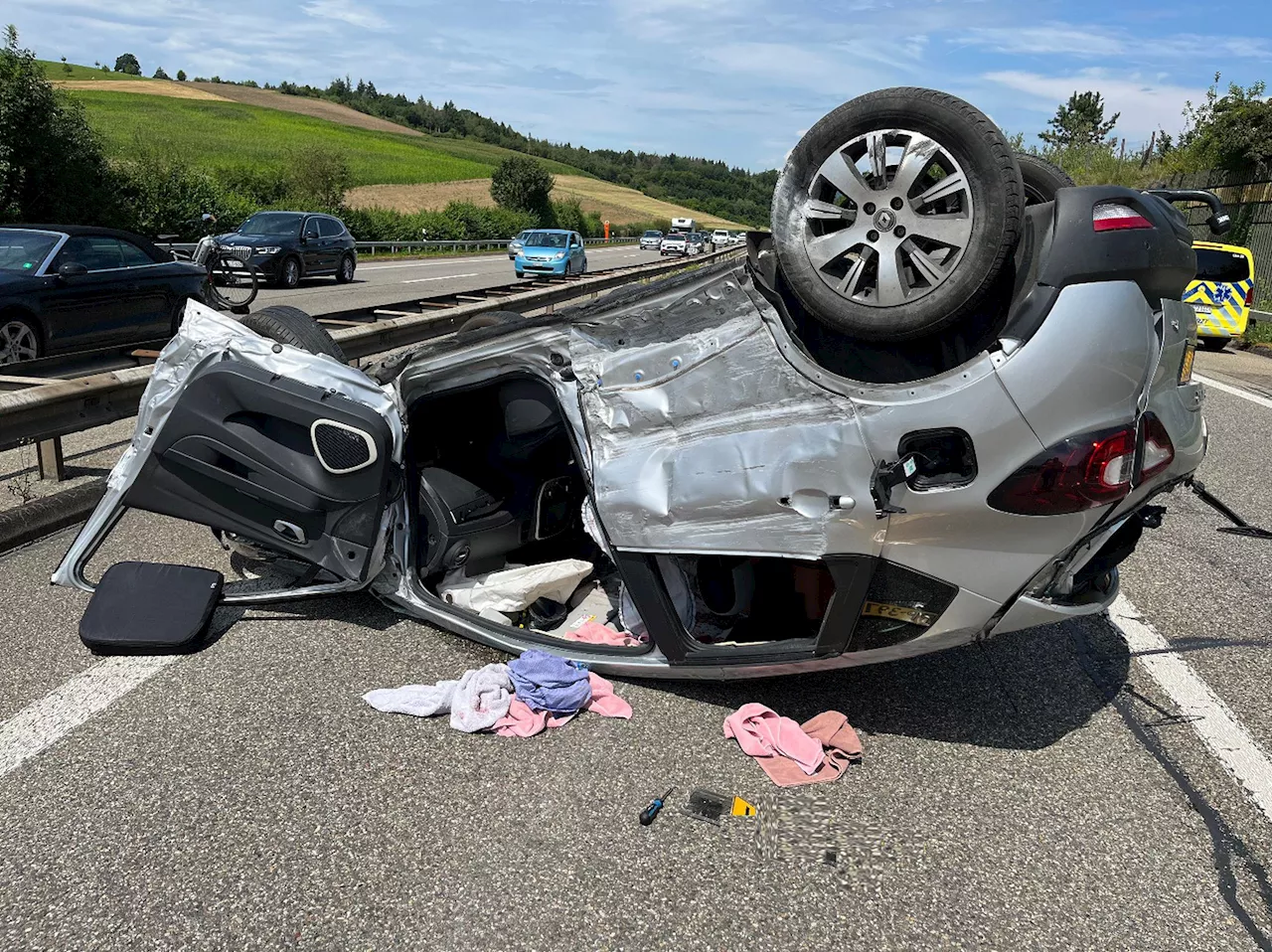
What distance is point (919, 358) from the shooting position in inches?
127

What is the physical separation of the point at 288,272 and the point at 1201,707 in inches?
840

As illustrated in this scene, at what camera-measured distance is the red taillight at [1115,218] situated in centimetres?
273

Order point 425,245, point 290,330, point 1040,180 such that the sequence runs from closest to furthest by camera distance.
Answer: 1. point 1040,180
2. point 290,330
3. point 425,245

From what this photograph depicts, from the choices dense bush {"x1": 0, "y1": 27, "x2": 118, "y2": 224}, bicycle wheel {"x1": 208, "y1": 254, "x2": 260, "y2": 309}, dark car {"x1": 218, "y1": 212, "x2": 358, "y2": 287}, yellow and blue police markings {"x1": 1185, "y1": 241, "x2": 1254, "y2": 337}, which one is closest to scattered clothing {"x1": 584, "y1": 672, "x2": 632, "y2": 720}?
yellow and blue police markings {"x1": 1185, "y1": 241, "x2": 1254, "y2": 337}

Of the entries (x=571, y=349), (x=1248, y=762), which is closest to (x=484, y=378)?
(x=571, y=349)

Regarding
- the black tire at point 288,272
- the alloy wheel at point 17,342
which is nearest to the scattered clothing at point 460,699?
the alloy wheel at point 17,342

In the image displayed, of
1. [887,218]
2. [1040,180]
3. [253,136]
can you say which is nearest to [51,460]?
[887,218]

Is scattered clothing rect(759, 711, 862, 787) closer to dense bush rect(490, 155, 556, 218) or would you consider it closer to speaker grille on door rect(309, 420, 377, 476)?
speaker grille on door rect(309, 420, 377, 476)

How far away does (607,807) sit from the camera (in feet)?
9.26

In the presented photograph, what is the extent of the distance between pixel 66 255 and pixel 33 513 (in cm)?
668

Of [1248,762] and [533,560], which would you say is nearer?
[1248,762]

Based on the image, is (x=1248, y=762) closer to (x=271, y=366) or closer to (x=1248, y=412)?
(x=271, y=366)

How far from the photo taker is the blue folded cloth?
333 cm

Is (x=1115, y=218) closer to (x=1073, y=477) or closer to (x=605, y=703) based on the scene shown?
(x=1073, y=477)
